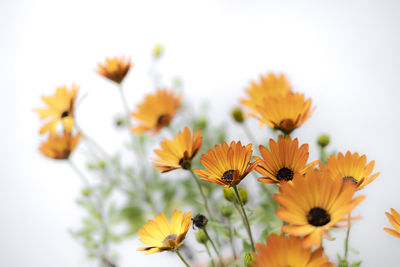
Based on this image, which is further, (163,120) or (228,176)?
(163,120)

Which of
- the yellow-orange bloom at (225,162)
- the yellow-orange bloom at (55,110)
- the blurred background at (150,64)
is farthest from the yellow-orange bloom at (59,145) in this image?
the blurred background at (150,64)

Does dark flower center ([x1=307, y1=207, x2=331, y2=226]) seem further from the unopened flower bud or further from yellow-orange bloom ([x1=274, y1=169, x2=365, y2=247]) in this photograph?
the unopened flower bud

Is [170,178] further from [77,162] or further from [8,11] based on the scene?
[8,11]

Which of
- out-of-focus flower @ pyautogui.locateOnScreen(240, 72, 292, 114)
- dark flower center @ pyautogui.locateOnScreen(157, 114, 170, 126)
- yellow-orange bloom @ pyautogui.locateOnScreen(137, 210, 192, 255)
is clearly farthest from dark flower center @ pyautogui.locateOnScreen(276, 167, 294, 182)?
dark flower center @ pyautogui.locateOnScreen(157, 114, 170, 126)

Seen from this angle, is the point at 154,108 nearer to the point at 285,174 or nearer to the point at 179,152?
the point at 179,152

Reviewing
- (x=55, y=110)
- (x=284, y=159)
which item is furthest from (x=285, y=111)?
(x=55, y=110)

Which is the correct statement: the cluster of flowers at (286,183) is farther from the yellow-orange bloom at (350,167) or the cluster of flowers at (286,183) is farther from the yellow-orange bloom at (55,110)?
Result: the yellow-orange bloom at (55,110)
